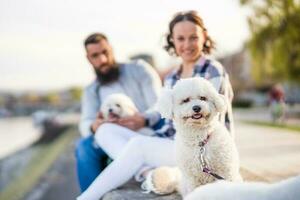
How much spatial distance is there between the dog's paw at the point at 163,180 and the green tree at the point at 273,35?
22.1 metres

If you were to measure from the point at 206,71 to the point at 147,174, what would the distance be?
93cm

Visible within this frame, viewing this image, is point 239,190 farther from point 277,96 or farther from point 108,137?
point 277,96

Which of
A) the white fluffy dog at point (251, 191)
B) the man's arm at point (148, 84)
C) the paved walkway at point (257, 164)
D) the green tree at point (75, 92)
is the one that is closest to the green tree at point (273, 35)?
the paved walkway at point (257, 164)

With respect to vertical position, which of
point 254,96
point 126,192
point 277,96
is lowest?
point 254,96

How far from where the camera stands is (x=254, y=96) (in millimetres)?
63438

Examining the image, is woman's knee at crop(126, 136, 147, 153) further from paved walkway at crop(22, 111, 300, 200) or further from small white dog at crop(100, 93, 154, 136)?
small white dog at crop(100, 93, 154, 136)

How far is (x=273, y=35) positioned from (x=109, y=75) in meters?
22.2

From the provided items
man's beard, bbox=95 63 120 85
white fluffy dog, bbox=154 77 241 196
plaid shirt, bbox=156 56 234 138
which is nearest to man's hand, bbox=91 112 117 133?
man's beard, bbox=95 63 120 85

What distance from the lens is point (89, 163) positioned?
203 inches

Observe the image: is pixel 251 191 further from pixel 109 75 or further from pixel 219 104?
pixel 109 75

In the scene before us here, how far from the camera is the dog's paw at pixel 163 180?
4.34 meters

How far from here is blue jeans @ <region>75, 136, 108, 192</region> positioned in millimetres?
5137

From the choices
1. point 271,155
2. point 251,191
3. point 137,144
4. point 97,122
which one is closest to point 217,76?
point 137,144

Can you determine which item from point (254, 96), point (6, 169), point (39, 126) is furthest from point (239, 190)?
point (39, 126)
